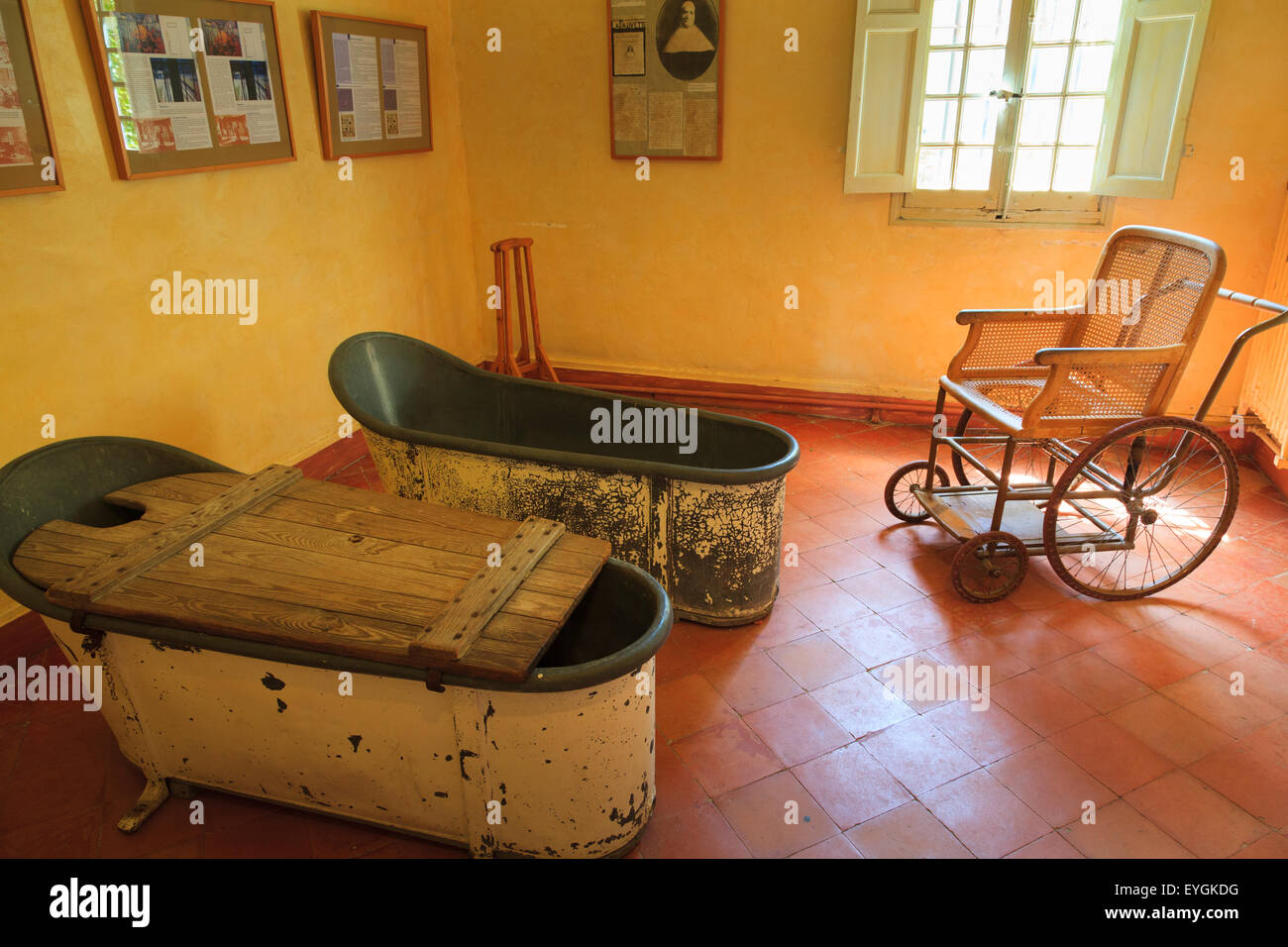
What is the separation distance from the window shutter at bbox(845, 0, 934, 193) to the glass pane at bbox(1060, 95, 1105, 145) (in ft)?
2.67

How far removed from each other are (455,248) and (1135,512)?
458 cm

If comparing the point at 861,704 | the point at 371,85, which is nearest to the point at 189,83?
the point at 371,85

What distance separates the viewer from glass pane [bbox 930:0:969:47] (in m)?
4.93

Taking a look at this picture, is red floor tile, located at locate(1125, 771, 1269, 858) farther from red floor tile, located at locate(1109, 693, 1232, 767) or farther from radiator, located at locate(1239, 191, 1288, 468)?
radiator, located at locate(1239, 191, 1288, 468)

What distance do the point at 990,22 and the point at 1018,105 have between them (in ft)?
1.59

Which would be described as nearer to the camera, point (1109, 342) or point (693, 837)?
point (693, 837)

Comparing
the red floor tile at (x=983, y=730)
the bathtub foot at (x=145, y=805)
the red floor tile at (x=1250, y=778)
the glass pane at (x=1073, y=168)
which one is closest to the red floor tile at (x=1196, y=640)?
the red floor tile at (x=1250, y=778)

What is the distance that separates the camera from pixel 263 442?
180 inches

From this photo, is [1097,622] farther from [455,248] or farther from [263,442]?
[455,248]

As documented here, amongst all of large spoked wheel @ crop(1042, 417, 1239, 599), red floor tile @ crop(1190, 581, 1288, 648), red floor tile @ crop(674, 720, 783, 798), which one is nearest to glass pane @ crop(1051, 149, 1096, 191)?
large spoked wheel @ crop(1042, 417, 1239, 599)

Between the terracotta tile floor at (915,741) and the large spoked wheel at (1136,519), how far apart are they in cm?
14

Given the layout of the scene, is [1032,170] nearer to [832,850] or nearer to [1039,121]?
[1039,121]

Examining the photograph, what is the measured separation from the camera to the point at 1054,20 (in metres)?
4.82

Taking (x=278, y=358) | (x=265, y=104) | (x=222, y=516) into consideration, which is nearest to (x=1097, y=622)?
(x=222, y=516)
